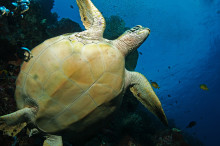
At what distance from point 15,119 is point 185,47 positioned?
54985mm

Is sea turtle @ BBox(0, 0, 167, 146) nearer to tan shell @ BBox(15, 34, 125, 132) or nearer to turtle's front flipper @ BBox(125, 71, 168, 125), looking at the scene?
tan shell @ BBox(15, 34, 125, 132)

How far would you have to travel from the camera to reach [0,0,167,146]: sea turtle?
231cm

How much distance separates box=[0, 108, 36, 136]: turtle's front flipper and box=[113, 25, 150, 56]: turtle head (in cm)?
247

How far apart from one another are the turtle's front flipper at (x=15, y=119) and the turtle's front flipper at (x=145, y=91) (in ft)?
7.60

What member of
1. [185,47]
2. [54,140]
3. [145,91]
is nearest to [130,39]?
[145,91]

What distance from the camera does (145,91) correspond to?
11.0ft

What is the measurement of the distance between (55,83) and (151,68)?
67.9 m

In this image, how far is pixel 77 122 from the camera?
7.96 feet

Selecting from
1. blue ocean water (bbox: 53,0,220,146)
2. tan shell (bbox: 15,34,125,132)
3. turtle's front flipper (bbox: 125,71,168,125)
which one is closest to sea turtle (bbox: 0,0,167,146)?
tan shell (bbox: 15,34,125,132)

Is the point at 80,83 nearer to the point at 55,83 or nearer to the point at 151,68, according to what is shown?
the point at 55,83

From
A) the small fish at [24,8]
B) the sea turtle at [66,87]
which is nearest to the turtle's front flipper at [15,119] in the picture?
the sea turtle at [66,87]

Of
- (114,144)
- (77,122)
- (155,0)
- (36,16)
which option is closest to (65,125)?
(77,122)

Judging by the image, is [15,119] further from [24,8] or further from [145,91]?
[24,8]

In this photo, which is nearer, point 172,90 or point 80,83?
point 80,83
